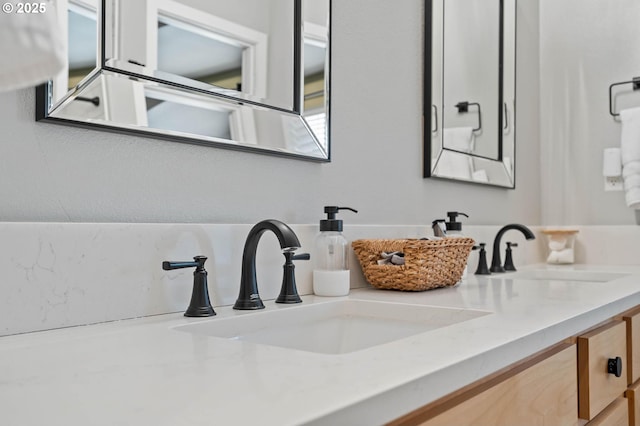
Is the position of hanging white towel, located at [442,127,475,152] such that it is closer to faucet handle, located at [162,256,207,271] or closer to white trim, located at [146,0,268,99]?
white trim, located at [146,0,268,99]

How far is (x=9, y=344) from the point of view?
0.76 meters

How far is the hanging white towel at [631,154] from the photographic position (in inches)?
86.6

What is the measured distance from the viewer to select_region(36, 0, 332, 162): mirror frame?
892 millimetres

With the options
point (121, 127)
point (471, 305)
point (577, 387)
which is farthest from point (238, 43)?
point (577, 387)

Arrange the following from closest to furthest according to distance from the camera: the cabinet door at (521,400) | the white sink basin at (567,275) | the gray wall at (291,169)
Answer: the cabinet door at (521,400)
the gray wall at (291,169)
the white sink basin at (567,275)

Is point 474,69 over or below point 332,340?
over

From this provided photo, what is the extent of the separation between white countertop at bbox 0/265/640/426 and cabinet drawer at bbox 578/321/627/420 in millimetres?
121

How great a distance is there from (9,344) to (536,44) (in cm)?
246

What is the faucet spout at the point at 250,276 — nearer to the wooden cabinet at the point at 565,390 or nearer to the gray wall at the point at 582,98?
the wooden cabinet at the point at 565,390

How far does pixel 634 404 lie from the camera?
1.27 metres

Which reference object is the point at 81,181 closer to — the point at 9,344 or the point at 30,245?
the point at 30,245

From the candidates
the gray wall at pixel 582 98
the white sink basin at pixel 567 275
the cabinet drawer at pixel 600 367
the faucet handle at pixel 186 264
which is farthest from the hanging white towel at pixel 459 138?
the faucet handle at pixel 186 264

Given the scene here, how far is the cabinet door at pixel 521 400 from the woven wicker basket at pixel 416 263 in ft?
1.31

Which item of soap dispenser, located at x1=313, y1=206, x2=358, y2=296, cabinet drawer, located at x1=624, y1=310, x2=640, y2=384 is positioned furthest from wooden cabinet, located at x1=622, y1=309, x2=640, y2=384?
soap dispenser, located at x1=313, y1=206, x2=358, y2=296
